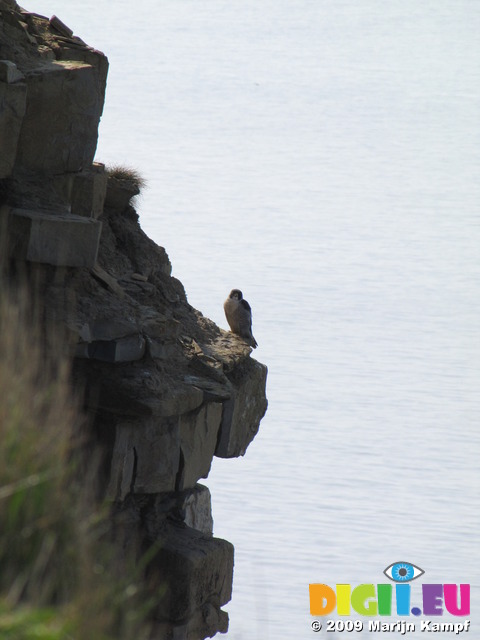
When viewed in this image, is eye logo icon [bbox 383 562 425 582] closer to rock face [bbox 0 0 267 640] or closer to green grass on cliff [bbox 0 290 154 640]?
rock face [bbox 0 0 267 640]

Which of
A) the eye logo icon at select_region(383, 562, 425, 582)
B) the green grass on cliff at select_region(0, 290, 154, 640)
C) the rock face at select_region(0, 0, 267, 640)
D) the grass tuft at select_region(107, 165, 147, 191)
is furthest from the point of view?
the eye logo icon at select_region(383, 562, 425, 582)

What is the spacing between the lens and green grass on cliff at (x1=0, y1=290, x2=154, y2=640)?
11.7 feet

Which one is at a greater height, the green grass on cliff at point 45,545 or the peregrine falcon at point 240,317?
the peregrine falcon at point 240,317

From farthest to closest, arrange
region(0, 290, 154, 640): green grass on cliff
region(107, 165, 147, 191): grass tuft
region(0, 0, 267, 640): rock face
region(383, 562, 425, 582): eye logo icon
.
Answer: region(383, 562, 425, 582): eye logo icon → region(107, 165, 147, 191): grass tuft → region(0, 0, 267, 640): rock face → region(0, 290, 154, 640): green grass on cliff

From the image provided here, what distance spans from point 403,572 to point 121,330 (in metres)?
7.11

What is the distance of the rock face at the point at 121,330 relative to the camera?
7105mm

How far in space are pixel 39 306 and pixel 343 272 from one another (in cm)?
1602

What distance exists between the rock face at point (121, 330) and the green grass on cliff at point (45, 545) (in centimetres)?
249

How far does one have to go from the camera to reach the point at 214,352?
28.6 feet

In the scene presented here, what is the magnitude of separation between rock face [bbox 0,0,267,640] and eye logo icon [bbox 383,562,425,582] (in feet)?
15.7

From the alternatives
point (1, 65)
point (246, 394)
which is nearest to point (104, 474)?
point (246, 394)

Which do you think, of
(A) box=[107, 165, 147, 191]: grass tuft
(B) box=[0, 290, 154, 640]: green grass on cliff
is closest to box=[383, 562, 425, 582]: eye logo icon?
(A) box=[107, 165, 147, 191]: grass tuft

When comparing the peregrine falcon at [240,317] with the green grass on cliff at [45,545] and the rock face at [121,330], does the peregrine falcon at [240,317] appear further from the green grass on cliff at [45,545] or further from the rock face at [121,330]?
the green grass on cliff at [45,545]

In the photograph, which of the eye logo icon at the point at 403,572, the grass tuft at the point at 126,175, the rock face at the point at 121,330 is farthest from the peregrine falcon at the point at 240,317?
the eye logo icon at the point at 403,572
